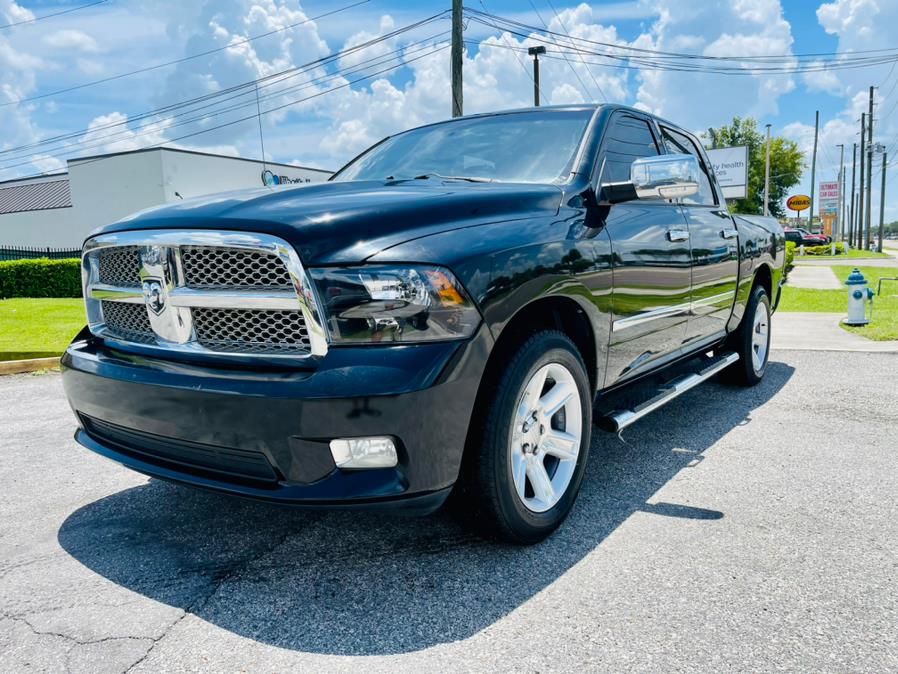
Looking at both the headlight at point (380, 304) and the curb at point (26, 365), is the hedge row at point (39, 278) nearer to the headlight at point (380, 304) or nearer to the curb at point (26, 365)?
the curb at point (26, 365)

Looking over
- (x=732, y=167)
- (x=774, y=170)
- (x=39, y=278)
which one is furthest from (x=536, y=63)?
(x=774, y=170)

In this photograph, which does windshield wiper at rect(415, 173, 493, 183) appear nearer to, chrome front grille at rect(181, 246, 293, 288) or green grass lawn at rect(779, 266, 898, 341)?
chrome front grille at rect(181, 246, 293, 288)

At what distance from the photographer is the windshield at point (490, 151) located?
3.50 meters

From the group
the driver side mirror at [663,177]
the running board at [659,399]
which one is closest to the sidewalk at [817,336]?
the running board at [659,399]

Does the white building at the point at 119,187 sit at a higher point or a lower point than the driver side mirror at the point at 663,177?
Result: higher

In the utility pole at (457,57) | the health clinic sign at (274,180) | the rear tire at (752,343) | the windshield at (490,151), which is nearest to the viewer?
the windshield at (490,151)

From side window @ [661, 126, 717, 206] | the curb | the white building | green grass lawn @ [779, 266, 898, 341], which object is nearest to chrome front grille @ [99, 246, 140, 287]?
side window @ [661, 126, 717, 206]

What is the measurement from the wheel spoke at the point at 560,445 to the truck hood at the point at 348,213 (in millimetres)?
901

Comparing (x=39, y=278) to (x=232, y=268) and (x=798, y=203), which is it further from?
(x=798, y=203)

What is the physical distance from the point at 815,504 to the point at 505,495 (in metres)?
1.67

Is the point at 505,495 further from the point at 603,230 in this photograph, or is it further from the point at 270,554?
the point at 603,230

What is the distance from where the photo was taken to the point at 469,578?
8.64ft

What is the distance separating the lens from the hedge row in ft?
54.7

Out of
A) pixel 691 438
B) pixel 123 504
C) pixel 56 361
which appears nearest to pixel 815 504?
pixel 691 438
